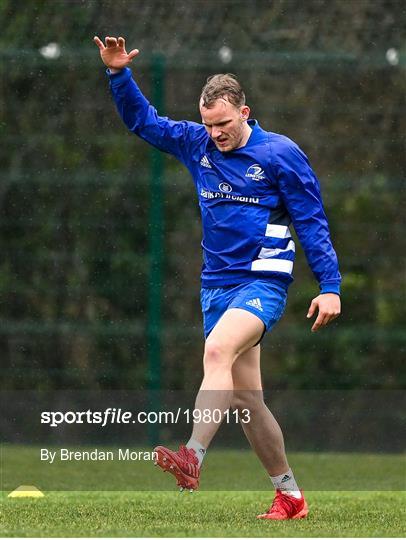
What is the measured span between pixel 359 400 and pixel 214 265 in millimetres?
3563

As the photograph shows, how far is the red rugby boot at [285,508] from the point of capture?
550cm

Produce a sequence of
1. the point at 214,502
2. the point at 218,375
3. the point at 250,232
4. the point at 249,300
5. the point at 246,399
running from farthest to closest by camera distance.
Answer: the point at 214,502, the point at 246,399, the point at 250,232, the point at 249,300, the point at 218,375

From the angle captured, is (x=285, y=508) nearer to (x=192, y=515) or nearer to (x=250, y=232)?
(x=192, y=515)

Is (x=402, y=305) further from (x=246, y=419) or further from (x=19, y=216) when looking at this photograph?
(x=246, y=419)

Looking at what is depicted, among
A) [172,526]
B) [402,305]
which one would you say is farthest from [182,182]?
[172,526]

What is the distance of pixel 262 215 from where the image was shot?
5.27 metres

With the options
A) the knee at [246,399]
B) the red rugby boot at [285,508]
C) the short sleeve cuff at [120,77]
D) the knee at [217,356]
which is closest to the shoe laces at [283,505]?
the red rugby boot at [285,508]

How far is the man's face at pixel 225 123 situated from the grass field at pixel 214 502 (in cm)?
146

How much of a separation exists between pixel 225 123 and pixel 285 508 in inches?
62.0

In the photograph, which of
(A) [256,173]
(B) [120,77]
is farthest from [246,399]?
(B) [120,77]

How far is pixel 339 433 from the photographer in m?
8.70

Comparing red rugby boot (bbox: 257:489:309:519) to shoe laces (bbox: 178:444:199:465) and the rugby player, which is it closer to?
the rugby player

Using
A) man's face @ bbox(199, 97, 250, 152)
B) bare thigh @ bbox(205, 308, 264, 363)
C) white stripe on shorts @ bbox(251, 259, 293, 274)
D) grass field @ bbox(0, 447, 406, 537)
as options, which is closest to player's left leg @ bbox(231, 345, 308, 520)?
grass field @ bbox(0, 447, 406, 537)

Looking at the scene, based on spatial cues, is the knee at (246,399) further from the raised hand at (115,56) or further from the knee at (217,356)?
the raised hand at (115,56)
